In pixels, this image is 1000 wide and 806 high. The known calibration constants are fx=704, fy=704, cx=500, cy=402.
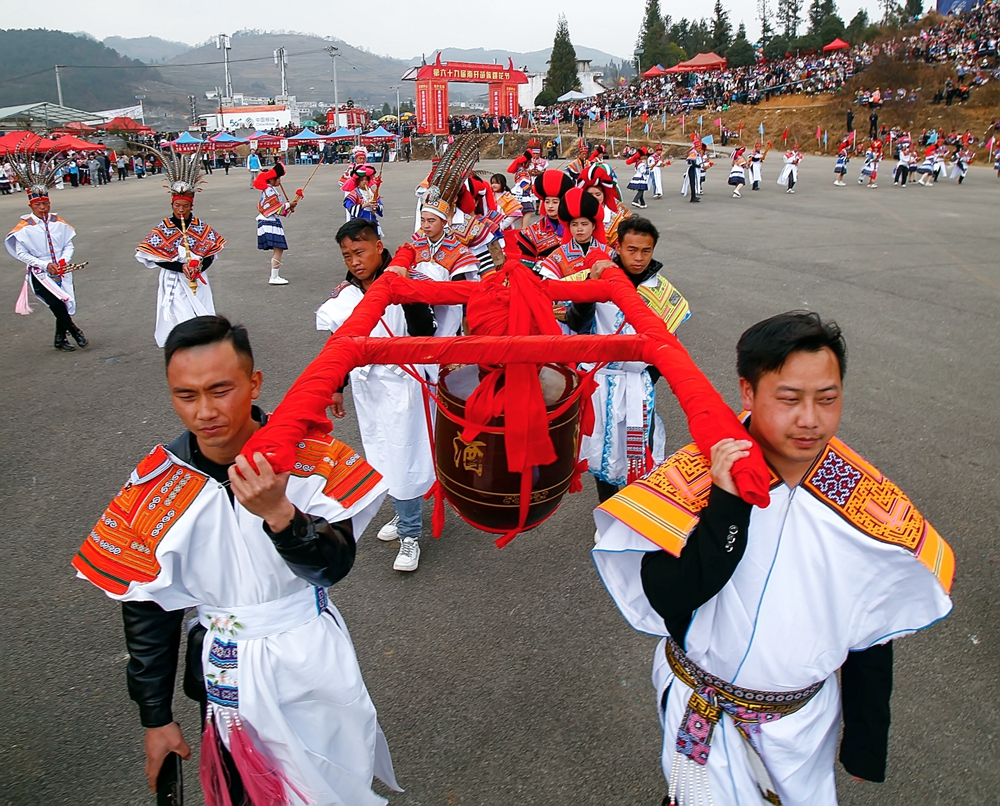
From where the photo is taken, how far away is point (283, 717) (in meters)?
1.80

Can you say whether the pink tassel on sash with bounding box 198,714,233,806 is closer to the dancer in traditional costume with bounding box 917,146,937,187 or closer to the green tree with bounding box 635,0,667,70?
the dancer in traditional costume with bounding box 917,146,937,187

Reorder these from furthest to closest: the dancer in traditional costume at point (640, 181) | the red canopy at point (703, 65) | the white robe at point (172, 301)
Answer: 1. the red canopy at point (703, 65)
2. the dancer in traditional costume at point (640, 181)
3. the white robe at point (172, 301)

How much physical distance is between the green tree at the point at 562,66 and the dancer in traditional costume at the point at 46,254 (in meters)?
68.5

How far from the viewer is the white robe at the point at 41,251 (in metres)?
7.70

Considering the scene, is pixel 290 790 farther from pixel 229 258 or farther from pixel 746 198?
pixel 746 198

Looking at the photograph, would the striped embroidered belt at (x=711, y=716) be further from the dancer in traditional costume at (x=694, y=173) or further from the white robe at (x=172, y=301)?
the dancer in traditional costume at (x=694, y=173)

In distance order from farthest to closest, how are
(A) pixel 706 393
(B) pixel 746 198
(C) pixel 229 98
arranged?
(C) pixel 229 98, (B) pixel 746 198, (A) pixel 706 393

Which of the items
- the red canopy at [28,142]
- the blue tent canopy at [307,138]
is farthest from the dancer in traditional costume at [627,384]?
the blue tent canopy at [307,138]

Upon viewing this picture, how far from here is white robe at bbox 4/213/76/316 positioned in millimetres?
7703

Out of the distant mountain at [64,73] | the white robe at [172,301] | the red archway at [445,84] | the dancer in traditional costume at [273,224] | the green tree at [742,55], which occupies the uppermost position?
the distant mountain at [64,73]

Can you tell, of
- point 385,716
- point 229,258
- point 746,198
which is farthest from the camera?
point 746,198

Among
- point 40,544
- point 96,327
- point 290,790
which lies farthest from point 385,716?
point 96,327

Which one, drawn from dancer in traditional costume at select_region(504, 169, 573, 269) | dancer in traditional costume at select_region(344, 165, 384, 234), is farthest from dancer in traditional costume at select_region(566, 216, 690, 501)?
dancer in traditional costume at select_region(344, 165, 384, 234)

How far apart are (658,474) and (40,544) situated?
4.02m
